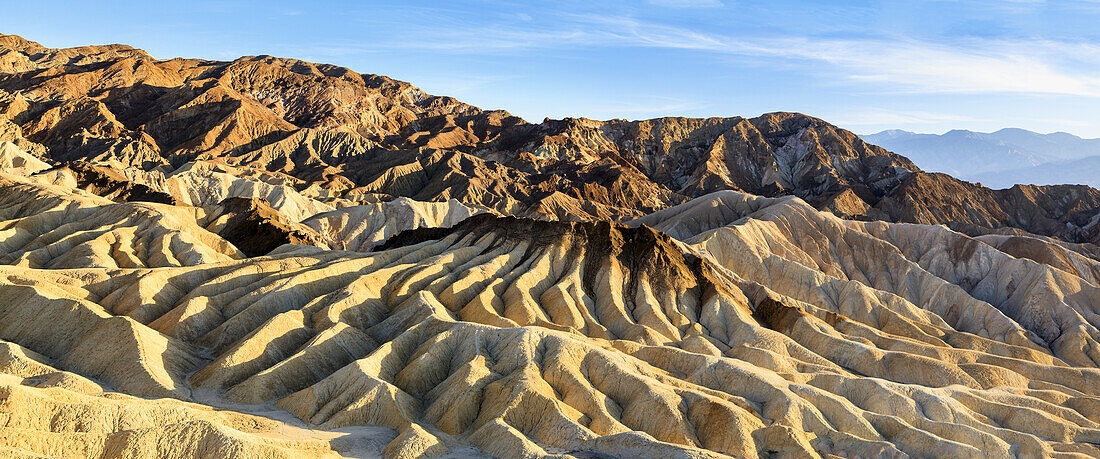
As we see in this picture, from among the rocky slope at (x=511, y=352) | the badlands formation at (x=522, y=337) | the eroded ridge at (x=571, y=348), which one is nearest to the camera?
the rocky slope at (x=511, y=352)

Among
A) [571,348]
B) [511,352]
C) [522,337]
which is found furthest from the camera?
[522,337]

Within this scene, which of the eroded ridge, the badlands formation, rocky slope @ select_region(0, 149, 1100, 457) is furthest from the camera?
the eroded ridge

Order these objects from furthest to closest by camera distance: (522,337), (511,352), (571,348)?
1. (522,337)
2. (571,348)
3. (511,352)

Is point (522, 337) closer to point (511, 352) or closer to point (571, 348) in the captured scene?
point (511, 352)

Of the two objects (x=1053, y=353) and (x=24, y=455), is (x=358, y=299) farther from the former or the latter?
(x=1053, y=353)

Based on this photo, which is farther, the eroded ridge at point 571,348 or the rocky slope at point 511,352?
the eroded ridge at point 571,348

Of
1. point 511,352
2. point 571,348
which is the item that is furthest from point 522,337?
point 571,348

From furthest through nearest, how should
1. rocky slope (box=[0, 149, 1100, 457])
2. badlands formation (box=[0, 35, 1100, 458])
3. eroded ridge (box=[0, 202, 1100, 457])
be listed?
1. eroded ridge (box=[0, 202, 1100, 457])
2. badlands formation (box=[0, 35, 1100, 458])
3. rocky slope (box=[0, 149, 1100, 457])

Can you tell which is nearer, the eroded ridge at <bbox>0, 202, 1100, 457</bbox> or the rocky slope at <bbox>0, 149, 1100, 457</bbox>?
the rocky slope at <bbox>0, 149, 1100, 457</bbox>

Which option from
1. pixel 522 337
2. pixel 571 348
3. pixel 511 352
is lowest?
pixel 511 352

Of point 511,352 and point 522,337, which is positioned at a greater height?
point 522,337

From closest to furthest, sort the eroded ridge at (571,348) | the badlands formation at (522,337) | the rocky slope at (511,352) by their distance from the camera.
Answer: the rocky slope at (511,352) < the badlands formation at (522,337) < the eroded ridge at (571,348)

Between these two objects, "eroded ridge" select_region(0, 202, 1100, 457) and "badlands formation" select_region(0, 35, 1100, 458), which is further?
"eroded ridge" select_region(0, 202, 1100, 457)

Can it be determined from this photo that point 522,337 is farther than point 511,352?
Yes
